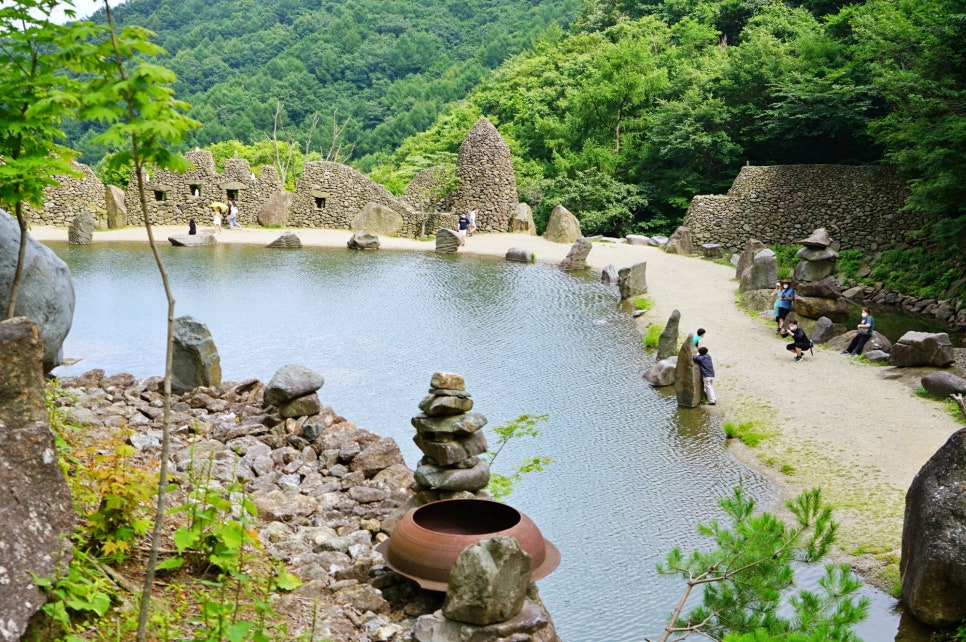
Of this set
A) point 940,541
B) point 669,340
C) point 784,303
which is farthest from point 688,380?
point 940,541

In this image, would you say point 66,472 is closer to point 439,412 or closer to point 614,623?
point 439,412

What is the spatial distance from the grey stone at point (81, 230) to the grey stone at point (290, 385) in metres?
19.8

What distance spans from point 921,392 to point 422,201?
24.5 metres

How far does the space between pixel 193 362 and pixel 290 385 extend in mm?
2242

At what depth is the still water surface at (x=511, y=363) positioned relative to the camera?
8336 millimetres

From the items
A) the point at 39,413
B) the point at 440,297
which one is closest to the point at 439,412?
the point at 39,413

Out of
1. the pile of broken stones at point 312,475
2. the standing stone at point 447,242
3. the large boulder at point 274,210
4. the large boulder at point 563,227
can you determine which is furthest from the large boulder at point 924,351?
the large boulder at point 274,210

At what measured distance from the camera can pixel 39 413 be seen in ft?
14.5

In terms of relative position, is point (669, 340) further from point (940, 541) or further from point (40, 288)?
point (40, 288)

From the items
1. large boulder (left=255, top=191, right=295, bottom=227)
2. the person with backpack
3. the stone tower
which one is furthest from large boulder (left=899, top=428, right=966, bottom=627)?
large boulder (left=255, top=191, right=295, bottom=227)

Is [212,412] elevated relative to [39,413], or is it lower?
lower

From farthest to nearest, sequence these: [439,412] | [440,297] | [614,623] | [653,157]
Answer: [653,157] < [440,297] < [439,412] < [614,623]

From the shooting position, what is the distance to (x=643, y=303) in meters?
20.0

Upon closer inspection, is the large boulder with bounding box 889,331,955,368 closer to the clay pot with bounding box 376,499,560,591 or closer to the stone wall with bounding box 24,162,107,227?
the clay pot with bounding box 376,499,560,591
